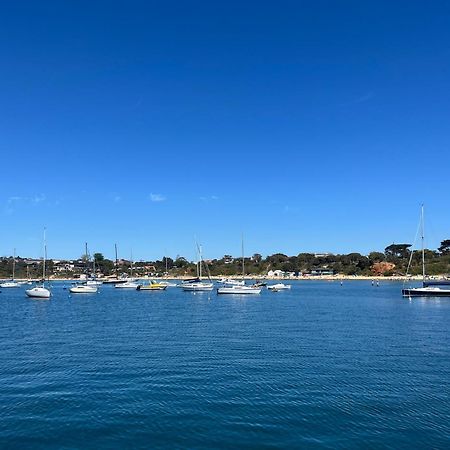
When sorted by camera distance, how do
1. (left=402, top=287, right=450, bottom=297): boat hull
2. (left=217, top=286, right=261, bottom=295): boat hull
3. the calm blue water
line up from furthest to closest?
(left=217, top=286, right=261, bottom=295): boat hull < (left=402, top=287, right=450, bottom=297): boat hull < the calm blue water

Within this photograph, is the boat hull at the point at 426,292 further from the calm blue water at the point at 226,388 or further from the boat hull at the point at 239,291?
the calm blue water at the point at 226,388

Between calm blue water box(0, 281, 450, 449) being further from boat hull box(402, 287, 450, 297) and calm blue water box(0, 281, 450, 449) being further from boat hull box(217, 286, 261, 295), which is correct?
boat hull box(217, 286, 261, 295)

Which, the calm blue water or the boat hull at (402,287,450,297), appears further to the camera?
the boat hull at (402,287,450,297)

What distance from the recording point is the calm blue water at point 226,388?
71.8 ft

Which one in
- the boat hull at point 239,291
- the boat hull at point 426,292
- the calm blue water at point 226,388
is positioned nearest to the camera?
the calm blue water at point 226,388

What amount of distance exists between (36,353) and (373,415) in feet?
100

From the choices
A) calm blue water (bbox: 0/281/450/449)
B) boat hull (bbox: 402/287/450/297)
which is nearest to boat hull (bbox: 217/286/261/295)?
boat hull (bbox: 402/287/450/297)

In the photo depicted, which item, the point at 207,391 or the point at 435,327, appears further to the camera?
the point at 435,327

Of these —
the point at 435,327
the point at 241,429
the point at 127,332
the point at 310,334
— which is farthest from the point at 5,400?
the point at 435,327

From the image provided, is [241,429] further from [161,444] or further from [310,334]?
[310,334]

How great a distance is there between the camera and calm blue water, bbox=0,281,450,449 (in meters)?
21.9

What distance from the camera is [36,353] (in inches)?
1668

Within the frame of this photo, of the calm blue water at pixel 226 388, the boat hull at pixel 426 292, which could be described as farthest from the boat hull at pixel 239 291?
the calm blue water at pixel 226 388

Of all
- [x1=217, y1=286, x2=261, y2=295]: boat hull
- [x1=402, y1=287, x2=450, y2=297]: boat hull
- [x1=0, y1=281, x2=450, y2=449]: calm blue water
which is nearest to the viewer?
[x1=0, y1=281, x2=450, y2=449]: calm blue water
